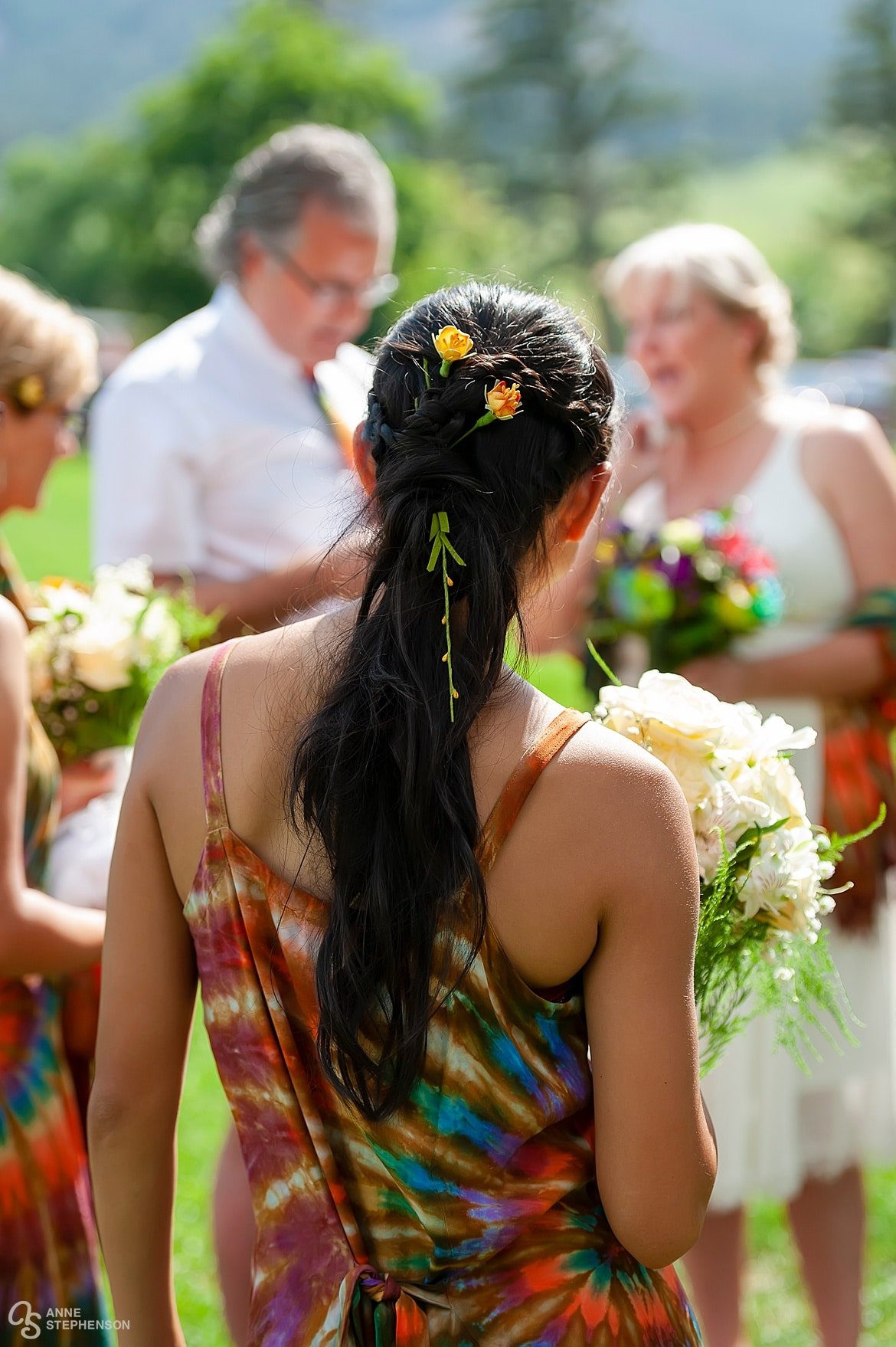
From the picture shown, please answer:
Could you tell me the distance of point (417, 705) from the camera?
62.6 inches

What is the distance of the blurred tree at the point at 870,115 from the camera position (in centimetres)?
6366

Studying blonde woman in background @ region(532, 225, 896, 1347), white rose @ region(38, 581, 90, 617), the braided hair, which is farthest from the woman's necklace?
the braided hair

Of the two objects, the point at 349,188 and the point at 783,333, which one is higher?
the point at 349,188

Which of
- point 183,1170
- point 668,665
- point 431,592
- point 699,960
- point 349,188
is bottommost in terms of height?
point 183,1170

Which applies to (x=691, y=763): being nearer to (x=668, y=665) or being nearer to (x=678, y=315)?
(x=668, y=665)

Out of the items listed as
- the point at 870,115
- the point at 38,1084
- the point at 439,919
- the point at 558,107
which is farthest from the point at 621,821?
the point at 558,107

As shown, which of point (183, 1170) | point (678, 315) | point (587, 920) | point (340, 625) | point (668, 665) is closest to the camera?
point (587, 920)

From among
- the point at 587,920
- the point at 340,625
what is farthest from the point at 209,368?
the point at 587,920

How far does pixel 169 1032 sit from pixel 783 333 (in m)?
2.88

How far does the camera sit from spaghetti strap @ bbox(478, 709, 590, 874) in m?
Answer: 1.59

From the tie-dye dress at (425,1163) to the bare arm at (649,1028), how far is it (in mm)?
75

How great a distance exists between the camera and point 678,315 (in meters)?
3.86

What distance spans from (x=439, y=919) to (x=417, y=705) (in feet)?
0.83

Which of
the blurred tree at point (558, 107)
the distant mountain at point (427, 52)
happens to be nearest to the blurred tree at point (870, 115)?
the blurred tree at point (558, 107)
